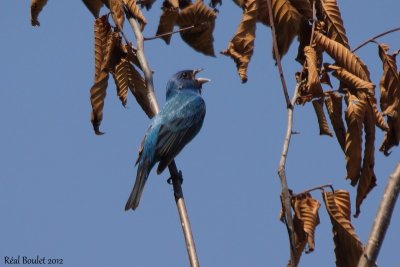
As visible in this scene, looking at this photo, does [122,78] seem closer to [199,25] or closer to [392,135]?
[199,25]

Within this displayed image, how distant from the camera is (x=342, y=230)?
15.2 feet

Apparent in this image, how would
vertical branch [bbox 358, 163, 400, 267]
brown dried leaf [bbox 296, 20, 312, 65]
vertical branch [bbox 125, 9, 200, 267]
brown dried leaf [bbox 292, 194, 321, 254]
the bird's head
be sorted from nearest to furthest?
vertical branch [bbox 358, 163, 400, 267], brown dried leaf [bbox 292, 194, 321, 254], brown dried leaf [bbox 296, 20, 312, 65], vertical branch [bbox 125, 9, 200, 267], the bird's head

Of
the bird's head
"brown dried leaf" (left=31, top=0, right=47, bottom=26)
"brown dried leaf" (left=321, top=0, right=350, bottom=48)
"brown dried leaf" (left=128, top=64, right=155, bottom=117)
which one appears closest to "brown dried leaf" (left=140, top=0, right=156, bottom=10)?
"brown dried leaf" (left=128, top=64, right=155, bottom=117)

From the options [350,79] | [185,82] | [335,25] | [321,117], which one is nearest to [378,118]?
[350,79]

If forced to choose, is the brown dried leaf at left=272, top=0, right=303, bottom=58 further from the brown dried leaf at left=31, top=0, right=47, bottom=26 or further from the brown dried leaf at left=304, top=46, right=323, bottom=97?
the brown dried leaf at left=31, top=0, right=47, bottom=26

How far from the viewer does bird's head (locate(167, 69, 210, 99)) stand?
10.3 metres

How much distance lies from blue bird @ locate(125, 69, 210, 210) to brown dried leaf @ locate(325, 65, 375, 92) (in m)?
2.85

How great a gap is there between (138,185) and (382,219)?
512cm

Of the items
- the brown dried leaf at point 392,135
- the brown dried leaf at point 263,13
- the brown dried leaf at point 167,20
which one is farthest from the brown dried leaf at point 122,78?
the brown dried leaf at point 392,135

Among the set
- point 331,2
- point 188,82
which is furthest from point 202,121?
point 331,2

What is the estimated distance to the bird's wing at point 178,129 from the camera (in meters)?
8.43

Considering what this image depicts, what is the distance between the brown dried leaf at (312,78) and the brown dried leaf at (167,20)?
1.66m

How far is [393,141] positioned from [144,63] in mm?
2346

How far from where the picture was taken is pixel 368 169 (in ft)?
15.6
